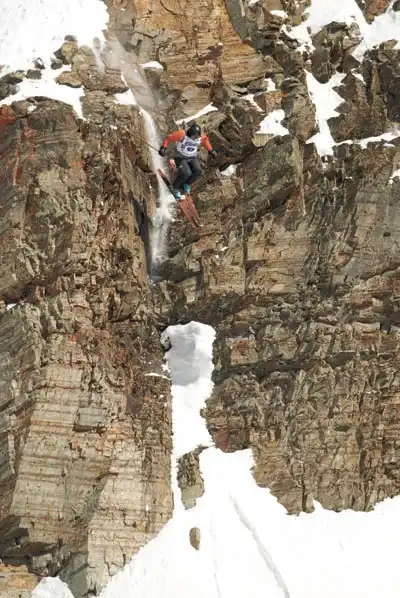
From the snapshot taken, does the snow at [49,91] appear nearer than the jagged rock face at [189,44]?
Yes

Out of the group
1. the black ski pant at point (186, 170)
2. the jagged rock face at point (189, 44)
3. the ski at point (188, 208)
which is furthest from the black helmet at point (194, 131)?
the jagged rock face at point (189, 44)

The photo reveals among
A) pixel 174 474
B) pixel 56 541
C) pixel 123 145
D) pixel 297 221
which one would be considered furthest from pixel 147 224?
pixel 56 541

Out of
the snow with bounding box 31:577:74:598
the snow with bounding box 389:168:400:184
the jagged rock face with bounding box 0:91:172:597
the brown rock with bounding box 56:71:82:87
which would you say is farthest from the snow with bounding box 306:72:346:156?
the snow with bounding box 31:577:74:598

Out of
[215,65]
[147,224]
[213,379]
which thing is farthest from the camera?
[215,65]

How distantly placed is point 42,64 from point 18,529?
10162mm

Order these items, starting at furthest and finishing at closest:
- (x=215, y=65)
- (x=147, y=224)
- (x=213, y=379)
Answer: (x=215, y=65) < (x=147, y=224) < (x=213, y=379)

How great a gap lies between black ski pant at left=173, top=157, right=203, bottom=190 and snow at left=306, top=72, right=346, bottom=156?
2.76 metres

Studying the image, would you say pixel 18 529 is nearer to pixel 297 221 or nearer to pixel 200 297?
pixel 200 297

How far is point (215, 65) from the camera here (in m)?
24.9

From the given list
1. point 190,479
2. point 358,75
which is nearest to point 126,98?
point 358,75

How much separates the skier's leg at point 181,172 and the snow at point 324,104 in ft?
9.74

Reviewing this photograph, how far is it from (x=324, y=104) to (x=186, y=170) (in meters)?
4.03

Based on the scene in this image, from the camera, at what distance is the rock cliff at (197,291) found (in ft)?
64.5

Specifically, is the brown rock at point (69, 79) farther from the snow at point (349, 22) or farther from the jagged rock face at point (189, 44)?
the snow at point (349, 22)
